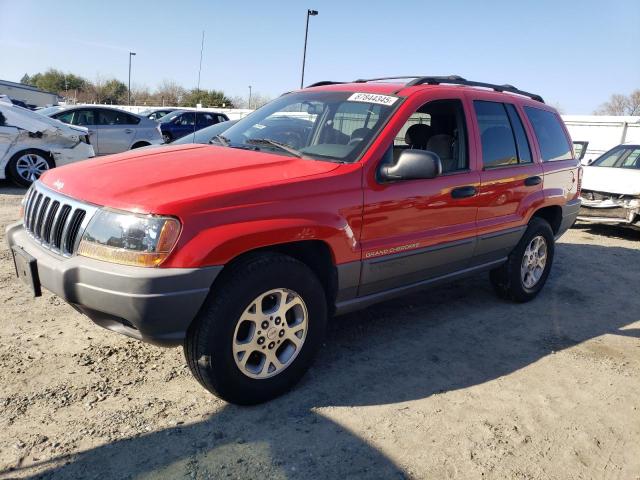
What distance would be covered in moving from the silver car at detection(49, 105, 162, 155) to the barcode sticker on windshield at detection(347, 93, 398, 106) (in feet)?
31.7

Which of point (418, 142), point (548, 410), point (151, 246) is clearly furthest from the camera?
point (418, 142)

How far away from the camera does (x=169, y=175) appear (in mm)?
2846

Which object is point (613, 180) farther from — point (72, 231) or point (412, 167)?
point (72, 231)

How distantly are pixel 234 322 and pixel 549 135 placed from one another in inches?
149

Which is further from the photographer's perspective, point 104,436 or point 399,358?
point 399,358

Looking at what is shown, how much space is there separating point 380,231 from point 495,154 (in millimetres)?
1533

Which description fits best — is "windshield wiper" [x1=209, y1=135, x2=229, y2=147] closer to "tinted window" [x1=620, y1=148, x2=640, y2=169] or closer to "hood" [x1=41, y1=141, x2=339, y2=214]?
"hood" [x1=41, y1=141, x2=339, y2=214]

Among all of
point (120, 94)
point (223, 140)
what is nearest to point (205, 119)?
point (223, 140)

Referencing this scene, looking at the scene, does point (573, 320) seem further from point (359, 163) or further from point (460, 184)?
point (359, 163)

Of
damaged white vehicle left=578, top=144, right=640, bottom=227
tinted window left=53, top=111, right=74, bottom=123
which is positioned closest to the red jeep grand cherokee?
damaged white vehicle left=578, top=144, right=640, bottom=227

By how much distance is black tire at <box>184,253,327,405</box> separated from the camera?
2.66 meters

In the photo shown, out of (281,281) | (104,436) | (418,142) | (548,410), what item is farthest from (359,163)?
(104,436)

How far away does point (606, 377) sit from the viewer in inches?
140

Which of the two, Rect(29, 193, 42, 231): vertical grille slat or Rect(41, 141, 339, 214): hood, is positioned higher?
Rect(41, 141, 339, 214): hood
